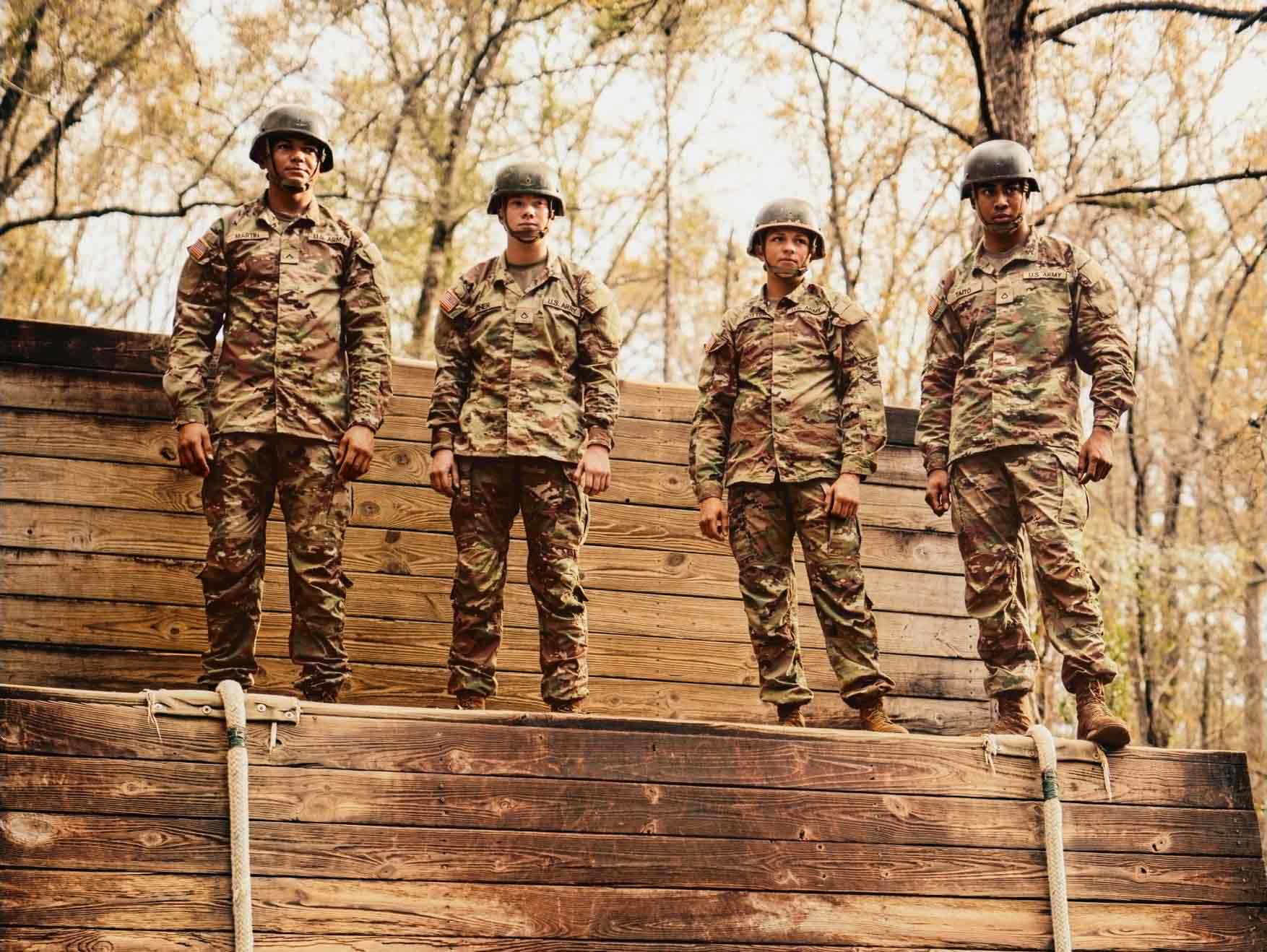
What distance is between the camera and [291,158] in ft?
15.0

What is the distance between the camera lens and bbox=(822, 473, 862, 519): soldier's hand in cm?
464

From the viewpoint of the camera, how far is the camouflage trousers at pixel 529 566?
447cm

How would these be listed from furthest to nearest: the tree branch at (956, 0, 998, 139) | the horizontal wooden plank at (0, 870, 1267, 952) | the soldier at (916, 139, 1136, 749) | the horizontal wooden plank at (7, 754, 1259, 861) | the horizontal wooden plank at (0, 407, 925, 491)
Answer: the tree branch at (956, 0, 998, 139), the horizontal wooden plank at (0, 407, 925, 491), the soldier at (916, 139, 1136, 749), the horizontal wooden plank at (7, 754, 1259, 861), the horizontal wooden plank at (0, 870, 1267, 952)

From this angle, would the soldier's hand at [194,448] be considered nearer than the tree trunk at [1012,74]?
Yes

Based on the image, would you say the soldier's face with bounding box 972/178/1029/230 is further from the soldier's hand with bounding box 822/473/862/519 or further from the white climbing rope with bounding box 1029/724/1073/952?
the white climbing rope with bounding box 1029/724/1073/952

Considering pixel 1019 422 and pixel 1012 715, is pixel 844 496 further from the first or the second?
pixel 1012 715

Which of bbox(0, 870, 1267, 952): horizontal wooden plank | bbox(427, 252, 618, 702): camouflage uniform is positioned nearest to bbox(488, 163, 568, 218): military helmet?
bbox(427, 252, 618, 702): camouflage uniform

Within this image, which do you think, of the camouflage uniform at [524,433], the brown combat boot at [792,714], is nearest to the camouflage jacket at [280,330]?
the camouflage uniform at [524,433]

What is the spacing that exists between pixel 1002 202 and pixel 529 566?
2.23 m

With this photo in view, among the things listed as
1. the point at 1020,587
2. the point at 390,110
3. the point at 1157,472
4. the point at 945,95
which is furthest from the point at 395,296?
the point at 1157,472

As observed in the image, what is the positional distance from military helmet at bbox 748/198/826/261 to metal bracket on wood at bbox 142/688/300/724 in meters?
2.58

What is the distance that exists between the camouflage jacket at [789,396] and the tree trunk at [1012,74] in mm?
2756

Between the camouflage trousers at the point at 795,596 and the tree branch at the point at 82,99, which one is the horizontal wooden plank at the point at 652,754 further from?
the tree branch at the point at 82,99

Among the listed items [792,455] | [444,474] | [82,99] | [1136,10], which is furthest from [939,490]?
[82,99]
